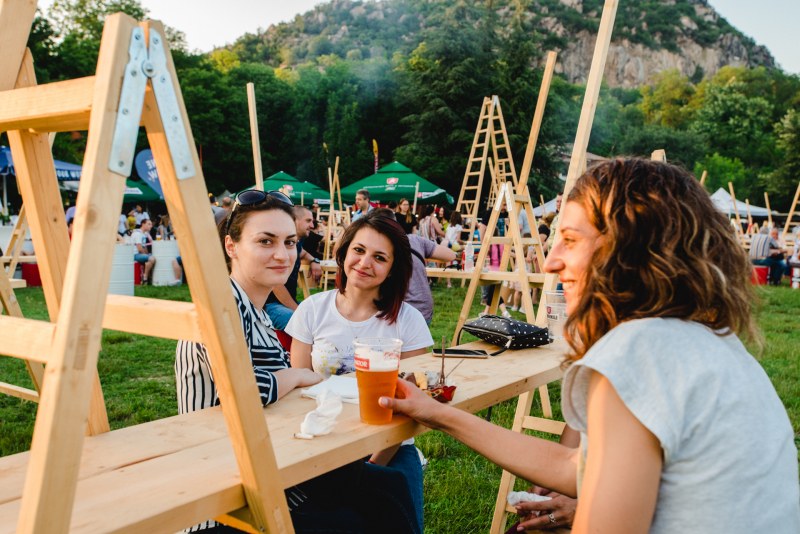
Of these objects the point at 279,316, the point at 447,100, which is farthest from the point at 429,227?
the point at 447,100

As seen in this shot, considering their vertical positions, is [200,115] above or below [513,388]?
above

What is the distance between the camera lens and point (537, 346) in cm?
265

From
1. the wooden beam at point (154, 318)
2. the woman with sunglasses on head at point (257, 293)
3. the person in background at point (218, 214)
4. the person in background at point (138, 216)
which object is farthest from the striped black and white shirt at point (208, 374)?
the person in background at point (138, 216)

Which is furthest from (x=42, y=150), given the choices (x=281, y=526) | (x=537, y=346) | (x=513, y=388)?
(x=537, y=346)

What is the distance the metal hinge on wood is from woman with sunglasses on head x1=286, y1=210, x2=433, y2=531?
1.63 metres

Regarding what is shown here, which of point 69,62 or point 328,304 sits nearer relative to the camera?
point 328,304

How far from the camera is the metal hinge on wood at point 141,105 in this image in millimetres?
875

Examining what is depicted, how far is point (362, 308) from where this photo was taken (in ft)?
8.83

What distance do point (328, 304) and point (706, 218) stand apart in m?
1.79

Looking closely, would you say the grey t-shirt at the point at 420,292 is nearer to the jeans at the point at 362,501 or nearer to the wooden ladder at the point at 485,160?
the wooden ladder at the point at 485,160

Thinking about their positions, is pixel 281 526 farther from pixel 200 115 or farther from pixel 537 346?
pixel 200 115

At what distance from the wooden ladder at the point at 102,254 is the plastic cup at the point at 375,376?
17.6 inches

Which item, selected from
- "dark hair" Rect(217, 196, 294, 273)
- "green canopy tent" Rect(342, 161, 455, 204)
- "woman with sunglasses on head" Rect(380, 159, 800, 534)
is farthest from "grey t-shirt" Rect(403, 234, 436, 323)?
"green canopy tent" Rect(342, 161, 455, 204)

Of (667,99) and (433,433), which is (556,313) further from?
(667,99)
